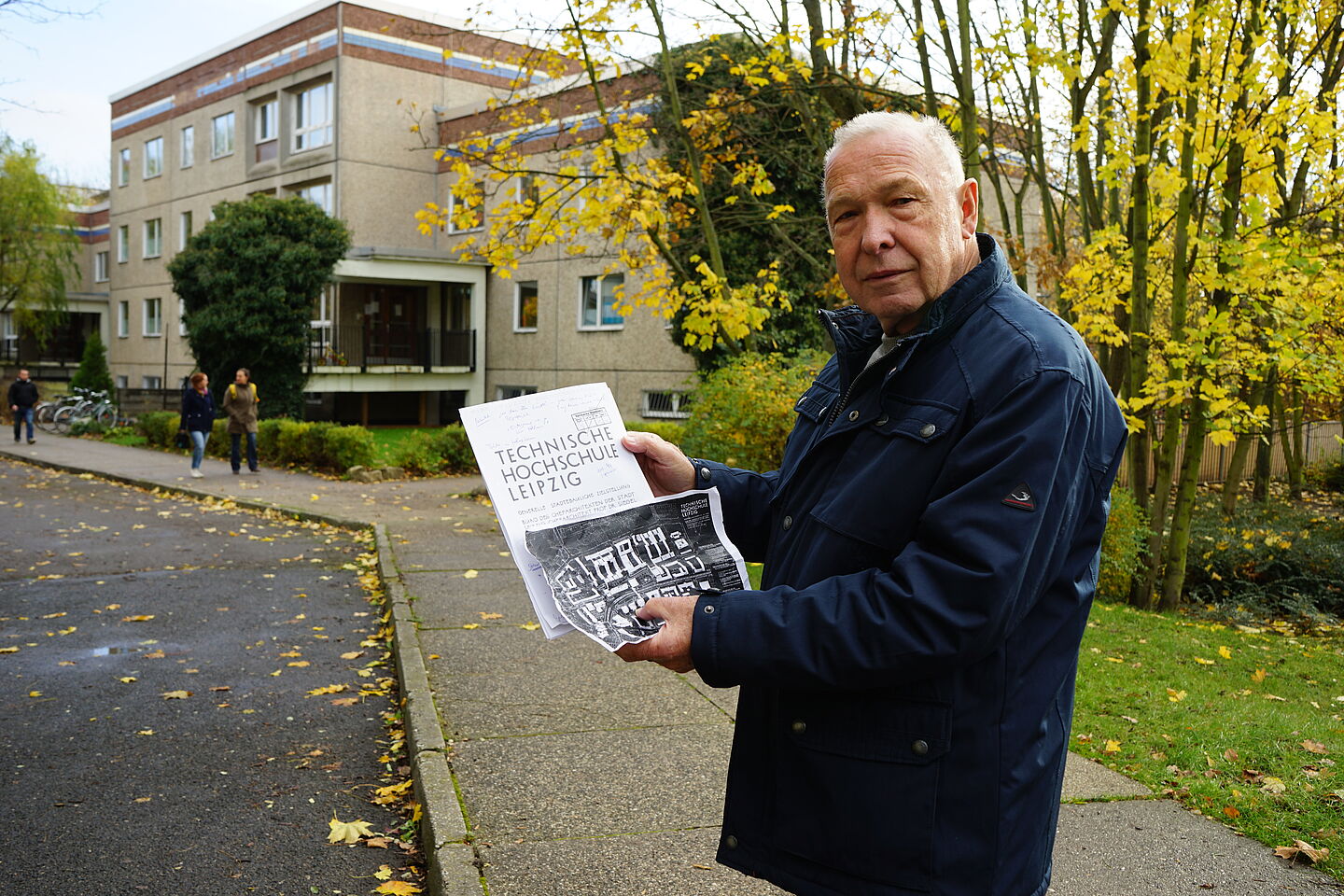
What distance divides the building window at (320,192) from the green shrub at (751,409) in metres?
23.8

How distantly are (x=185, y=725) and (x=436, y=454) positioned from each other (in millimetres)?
13376

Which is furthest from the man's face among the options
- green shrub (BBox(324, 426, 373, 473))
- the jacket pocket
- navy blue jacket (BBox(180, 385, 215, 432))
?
navy blue jacket (BBox(180, 385, 215, 432))

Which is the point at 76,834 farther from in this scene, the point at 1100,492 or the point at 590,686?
the point at 1100,492

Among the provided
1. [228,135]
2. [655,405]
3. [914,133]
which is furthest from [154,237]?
[914,133]

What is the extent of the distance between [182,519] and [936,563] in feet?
45.4

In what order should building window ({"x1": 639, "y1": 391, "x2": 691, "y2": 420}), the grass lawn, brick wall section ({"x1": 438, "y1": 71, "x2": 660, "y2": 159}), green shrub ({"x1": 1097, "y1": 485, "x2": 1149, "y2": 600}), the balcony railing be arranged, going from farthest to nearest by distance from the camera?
1. the balcony railing
2. building window ({"x1": 639, "y1": 391, "x2": 691, "y2": 420})
3. brick wall section ({"x1": 438, "y1": 71, "x2": 660, "y2": 159})
4. green shrub ({"x1": 1097, "y1": 485, "x2": 1149, "y2": 600})
5. the grass lawn

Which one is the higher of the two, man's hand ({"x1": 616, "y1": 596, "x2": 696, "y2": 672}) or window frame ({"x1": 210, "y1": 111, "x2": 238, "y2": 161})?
window frame ({"x1": 210, "y1": 111, "x2": 238, "y2": 161})

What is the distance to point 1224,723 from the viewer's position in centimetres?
554

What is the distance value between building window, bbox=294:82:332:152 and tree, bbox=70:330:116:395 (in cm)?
1296

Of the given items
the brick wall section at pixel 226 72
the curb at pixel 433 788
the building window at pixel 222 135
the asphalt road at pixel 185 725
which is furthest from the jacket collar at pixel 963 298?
the building window at pixel 222 135

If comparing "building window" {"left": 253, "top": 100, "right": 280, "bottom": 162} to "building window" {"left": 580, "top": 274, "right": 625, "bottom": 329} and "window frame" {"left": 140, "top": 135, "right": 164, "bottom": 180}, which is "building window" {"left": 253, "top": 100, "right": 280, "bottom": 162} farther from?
"building window" {"left": 580, "top": 274, "right": 625, "bottom": 329}

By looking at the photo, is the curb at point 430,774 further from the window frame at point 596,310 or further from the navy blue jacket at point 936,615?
the window frame at point 596,310

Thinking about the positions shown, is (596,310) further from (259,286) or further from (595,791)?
(595,791)

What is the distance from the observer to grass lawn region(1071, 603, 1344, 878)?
4.34 meters
